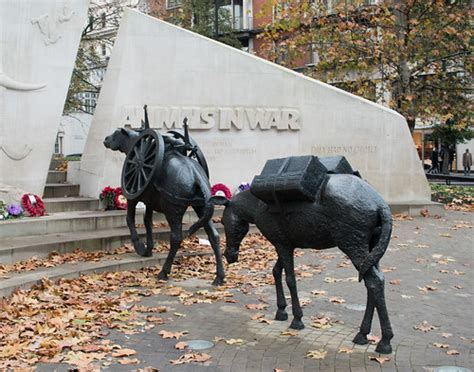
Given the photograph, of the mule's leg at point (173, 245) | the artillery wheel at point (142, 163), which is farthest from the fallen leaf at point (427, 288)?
the artillery wheel at point (142, 163)

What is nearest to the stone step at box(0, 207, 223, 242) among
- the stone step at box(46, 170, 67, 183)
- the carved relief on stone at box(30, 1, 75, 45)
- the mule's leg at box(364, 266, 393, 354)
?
the stone step at box(46, 170, 67, 183)

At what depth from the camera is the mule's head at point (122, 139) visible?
9.24m

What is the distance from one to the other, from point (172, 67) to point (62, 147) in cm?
3905

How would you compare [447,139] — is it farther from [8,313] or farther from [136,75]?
[8,313]

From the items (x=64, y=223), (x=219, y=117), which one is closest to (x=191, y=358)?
(x=64, y=223)

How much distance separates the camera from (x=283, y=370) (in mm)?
4980

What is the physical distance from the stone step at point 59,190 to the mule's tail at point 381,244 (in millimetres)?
9131

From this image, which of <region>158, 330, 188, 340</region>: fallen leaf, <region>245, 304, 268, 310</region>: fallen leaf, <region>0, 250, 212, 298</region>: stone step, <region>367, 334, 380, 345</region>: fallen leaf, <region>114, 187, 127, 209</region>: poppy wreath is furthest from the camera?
<region>114, 187, 127, 209</region>: poppy wreath

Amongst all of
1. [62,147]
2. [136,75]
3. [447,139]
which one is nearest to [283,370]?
[136,75]

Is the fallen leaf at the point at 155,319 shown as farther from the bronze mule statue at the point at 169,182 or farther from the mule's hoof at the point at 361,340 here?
the mule's hoof at the point at 361,340

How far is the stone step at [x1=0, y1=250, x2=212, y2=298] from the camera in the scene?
7.20 m

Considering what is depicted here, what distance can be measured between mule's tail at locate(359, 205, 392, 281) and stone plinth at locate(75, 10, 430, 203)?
859cm

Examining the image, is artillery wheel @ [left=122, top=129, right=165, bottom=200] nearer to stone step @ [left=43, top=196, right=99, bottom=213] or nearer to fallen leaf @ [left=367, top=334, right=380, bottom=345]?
stone step @ [left=43, top=196, right=99, bottom=213]

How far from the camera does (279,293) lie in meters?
6.32
